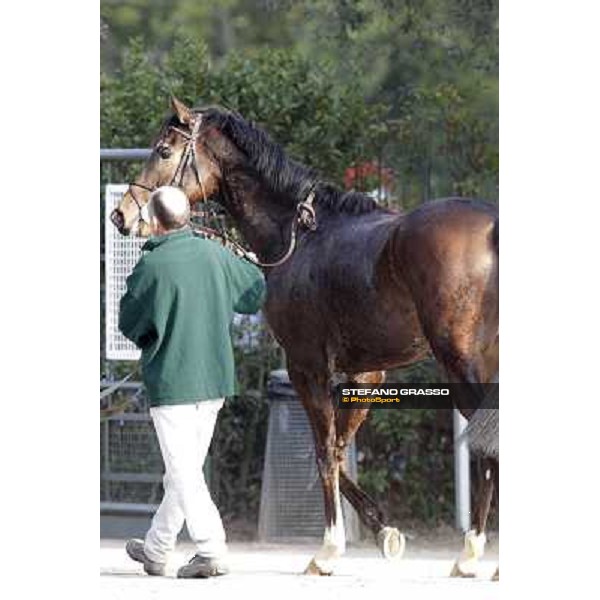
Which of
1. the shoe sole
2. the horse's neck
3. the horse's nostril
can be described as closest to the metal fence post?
the horse's neck

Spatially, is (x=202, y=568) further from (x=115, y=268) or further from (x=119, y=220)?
(x=115, y=268)

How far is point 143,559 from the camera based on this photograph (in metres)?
7.99

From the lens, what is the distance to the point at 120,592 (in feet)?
24.1

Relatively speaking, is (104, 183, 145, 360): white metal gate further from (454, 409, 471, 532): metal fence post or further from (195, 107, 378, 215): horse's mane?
(454, 409, 471, 532): metal fence post

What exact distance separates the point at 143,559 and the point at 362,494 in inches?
43.6

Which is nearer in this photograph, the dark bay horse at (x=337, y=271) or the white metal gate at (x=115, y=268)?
the dark bay horse at (x=337, y=271)

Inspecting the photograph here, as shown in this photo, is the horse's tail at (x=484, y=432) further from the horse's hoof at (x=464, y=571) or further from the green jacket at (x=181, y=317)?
the green jacket at (x=181, y=317)

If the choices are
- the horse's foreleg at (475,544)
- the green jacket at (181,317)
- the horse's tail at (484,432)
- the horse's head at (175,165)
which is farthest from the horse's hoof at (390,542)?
the horse's head at (175,165)

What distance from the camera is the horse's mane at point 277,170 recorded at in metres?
8.60

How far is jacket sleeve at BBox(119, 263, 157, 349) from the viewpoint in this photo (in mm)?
7531

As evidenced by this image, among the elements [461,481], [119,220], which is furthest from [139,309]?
[461,481]

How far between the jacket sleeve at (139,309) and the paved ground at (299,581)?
0.96 metres
